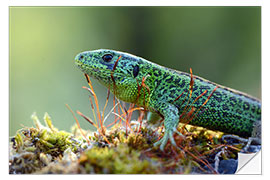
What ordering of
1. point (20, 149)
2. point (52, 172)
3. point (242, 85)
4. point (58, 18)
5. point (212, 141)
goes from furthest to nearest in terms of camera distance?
point (58, 18), point (242, 85), point (212, 141), point (20, 149), point (52, 172)

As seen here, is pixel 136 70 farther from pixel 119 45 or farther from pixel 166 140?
pixel 119 45

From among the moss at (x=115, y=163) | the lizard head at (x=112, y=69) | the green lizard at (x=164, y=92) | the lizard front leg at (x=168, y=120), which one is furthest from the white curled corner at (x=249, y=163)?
the lizard head at (x=112, y=69)

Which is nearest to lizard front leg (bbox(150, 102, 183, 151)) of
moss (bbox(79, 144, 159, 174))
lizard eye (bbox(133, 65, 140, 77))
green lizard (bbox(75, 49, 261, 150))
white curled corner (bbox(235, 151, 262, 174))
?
green lizard (bbox(75, 49, 261, 150))

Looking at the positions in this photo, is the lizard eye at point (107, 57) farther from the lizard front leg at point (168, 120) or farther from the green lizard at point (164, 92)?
the lizard front leg at point (168, 120)

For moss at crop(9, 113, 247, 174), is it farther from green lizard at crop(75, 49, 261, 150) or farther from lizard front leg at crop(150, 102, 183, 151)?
green lizard at crop(75, 49, 261, 150)
